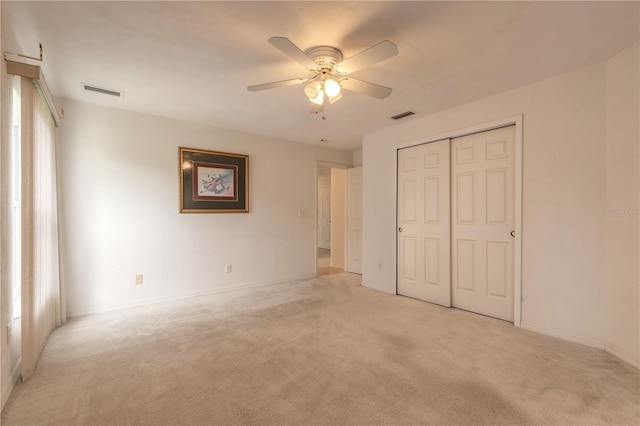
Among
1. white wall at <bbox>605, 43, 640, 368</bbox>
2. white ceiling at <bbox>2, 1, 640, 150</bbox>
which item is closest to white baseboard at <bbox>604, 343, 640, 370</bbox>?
white wall at <bbox>605, 43, 640, 368</bbox>

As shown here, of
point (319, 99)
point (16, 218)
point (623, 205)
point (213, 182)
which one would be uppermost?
point (319, 99)

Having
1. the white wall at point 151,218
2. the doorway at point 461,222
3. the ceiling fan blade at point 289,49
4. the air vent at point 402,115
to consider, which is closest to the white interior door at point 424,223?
the doorway at point 461,222

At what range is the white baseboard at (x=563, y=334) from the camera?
2.50 metres

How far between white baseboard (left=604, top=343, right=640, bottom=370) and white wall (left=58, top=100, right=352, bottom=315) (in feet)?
12.8

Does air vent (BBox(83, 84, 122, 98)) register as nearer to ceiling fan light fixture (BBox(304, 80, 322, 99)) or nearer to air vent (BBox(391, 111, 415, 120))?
ceiling fan light fixture (BBox(304, 80, 322, 99))

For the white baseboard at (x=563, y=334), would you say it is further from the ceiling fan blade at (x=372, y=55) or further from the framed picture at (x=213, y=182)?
the framed picture at (x=213, y=182)

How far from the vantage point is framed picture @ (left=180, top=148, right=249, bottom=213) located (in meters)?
4.04

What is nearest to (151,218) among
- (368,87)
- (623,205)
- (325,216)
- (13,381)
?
(13,381)

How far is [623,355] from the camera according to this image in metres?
2.29

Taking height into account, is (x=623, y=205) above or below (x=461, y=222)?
above

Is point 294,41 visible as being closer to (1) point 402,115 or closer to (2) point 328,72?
(2) point 328,72

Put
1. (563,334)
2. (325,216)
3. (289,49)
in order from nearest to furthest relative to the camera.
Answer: (289,49)
(563,334)
(325,216)

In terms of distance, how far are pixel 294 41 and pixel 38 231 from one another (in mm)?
2582

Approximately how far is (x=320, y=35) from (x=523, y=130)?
7.48ft
